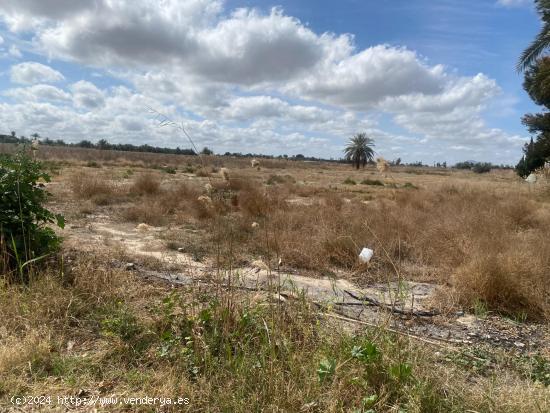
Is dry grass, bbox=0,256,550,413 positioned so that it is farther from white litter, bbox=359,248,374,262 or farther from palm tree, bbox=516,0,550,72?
palm tree, bbox=516,0,550,72

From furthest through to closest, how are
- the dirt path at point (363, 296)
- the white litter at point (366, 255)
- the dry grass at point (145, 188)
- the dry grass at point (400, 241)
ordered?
1. the dry grass at point (145, 188)
2. the white litter at point (366, 255)
3. the dry grass at point (400, 241)
4. the dirt path at point (363, 296)

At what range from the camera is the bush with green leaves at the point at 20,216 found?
3.62 meters

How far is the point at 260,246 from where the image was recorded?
6.52 metres

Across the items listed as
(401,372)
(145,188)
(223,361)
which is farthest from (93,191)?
(401,372)

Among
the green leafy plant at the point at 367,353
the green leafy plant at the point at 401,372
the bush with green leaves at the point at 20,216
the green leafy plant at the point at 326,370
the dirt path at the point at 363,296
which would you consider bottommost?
the dirt path at the point at 363,296

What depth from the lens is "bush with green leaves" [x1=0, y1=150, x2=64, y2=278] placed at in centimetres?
362

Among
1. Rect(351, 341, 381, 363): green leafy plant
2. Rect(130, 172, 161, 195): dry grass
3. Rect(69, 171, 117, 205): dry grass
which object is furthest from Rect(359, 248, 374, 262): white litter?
Rect(130, 172, 161, 195): dry grass

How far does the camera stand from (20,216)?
11.8 ft

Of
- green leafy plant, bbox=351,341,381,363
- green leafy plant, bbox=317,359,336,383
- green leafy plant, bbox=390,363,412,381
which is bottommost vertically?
green leafy plant, bbox=317,359,336,383

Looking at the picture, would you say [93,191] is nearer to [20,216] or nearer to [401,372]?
[20,216]

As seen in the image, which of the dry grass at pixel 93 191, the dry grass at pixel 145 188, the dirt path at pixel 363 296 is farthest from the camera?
the dry grass at pixel 145 188

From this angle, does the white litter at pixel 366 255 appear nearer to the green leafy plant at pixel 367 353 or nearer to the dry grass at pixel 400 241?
the dry grass at pixel 400 241

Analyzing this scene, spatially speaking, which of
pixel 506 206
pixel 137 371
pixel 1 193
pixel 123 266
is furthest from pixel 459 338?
pixel 506 206

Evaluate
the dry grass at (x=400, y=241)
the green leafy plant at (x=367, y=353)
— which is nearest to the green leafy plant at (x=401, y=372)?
the green leafy plant at (x=367, y=353)
